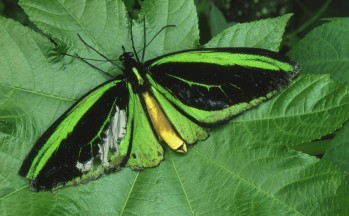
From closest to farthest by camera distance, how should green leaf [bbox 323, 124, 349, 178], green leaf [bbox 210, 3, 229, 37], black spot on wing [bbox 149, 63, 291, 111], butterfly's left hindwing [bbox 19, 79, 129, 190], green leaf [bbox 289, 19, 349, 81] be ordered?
butterfly's left hindwing [bbox 19, 79, 129, 190], black spot on wing [bbox 149, 63, 291, 111], green leaf [bbox 323, 124, 349, 178], green leaf [bbox 289, 19, 349, 81], green leaf [bbox 210, 3, 229, 37]

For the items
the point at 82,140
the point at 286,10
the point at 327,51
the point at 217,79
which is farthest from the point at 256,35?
the point at 286,10

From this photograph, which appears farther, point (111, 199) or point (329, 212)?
point (111, 199)

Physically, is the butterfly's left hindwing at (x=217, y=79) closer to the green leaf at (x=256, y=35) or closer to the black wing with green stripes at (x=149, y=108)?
the black wing with green stripes at (x=149, y=108)

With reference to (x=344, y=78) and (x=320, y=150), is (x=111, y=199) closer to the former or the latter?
(x=320, y=150)

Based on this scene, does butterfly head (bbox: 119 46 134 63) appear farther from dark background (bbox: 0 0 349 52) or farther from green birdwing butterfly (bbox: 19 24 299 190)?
dark background (bbox: 0 0 349 52)

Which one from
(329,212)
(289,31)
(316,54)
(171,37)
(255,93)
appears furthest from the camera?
(289,31)

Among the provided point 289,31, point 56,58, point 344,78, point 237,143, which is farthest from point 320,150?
point 289,31

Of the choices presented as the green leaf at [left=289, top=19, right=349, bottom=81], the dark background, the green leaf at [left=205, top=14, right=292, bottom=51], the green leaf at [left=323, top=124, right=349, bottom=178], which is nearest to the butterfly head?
the green leaf at [left=205, top=14, right=292, bottom=51]
